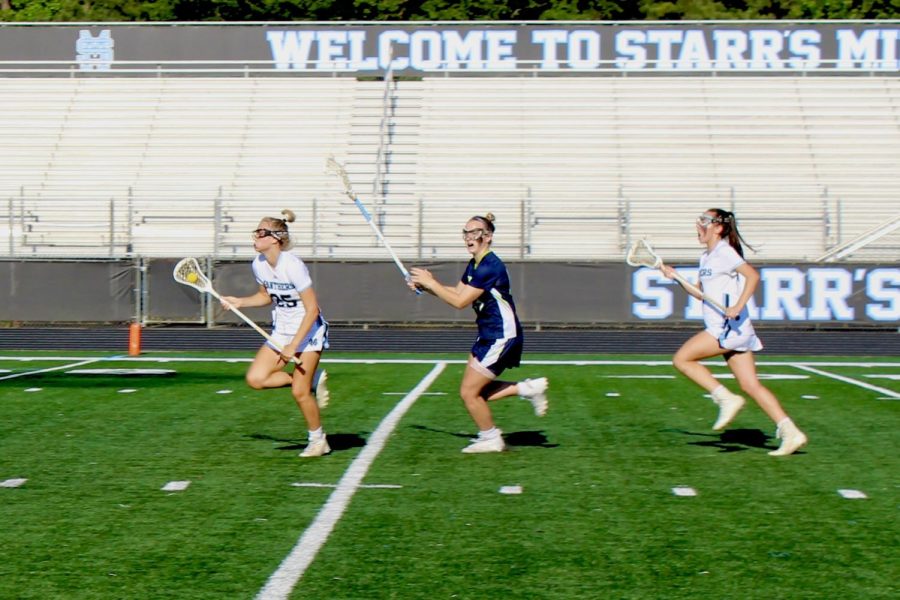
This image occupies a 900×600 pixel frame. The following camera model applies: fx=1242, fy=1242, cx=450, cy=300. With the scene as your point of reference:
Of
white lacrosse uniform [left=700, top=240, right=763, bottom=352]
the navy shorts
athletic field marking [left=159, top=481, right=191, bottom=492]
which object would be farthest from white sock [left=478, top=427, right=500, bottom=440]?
athletic field marking [left=159, top=481, right=191, bottom=492]

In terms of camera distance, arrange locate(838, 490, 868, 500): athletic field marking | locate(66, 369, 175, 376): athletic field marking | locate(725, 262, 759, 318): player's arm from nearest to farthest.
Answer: locate(838, 490, 868, 500): athletic field marking
locate(725, 262, 759, 318): player's arm
locate(66, 369, 175, 376): athletic field marking

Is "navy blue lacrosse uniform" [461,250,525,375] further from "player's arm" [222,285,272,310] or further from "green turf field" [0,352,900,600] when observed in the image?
"player's arm" [222,285,272,310]

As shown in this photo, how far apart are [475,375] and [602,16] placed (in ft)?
142

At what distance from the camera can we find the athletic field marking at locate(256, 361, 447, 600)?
5.67 metres

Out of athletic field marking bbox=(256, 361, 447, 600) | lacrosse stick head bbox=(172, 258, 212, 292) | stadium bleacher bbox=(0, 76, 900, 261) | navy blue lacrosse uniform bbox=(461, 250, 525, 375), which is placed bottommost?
athletic field marking bbox=(256, 361, 447, 600)

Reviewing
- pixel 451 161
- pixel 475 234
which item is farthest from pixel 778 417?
pixel 451 161

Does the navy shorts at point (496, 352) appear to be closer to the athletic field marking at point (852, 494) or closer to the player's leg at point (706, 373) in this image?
the player's leg at point (706, 373)

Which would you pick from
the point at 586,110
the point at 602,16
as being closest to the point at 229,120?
the point at 586,110

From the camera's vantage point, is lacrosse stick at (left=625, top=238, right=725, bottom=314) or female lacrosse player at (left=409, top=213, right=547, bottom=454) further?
lacrosse stick at (left=625, top=238, right=725, bottom=314)

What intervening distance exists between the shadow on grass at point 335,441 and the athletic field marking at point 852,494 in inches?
145

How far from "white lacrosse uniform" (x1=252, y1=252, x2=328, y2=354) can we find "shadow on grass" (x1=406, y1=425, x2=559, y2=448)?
1753 millimetres

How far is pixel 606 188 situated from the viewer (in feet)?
98.3

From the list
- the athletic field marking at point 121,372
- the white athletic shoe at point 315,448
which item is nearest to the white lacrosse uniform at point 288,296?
the white athletic shoe at point 315,448

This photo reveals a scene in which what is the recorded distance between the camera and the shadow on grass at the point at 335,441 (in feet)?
31.5
